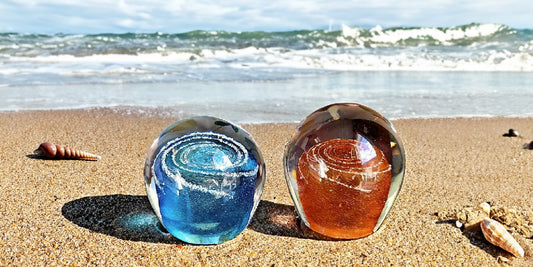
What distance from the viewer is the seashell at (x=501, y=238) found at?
7.28ft

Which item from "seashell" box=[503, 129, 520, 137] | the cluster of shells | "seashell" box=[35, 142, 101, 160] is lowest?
"seashell" box=[503, 129, 520, 137]

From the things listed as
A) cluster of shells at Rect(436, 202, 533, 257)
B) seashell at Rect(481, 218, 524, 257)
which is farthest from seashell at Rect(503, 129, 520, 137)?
seashell at Rect(481, 218, 524, 257)

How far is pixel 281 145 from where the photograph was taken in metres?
4.30

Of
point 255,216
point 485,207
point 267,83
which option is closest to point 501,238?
point 485,207

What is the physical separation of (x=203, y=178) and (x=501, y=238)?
1450 mm

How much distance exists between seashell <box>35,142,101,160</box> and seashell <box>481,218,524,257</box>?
9.12 feet

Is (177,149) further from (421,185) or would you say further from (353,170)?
(421,185)

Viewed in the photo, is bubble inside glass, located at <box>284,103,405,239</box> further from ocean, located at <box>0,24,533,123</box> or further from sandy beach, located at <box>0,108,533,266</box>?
ocean, located at <box>0,24,533,123</box>

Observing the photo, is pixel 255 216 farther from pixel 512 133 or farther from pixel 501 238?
pixel 512 133

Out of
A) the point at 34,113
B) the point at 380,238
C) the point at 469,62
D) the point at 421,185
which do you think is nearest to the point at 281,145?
the point at 421,185

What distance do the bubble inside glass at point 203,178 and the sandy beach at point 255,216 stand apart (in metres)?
0.14

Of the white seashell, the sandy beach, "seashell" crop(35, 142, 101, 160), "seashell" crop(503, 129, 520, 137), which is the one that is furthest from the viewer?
"seashell" crop(503, 129, 520, 137)

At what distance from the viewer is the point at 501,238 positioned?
2250mm

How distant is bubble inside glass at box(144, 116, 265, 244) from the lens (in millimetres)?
2051
